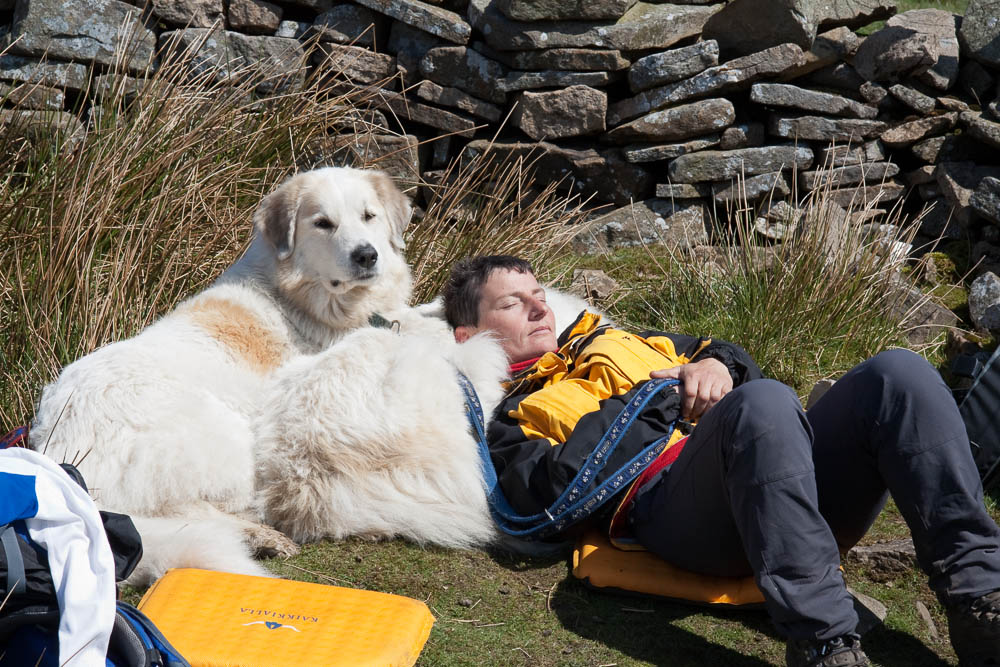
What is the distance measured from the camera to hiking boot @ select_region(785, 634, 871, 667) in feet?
6.96

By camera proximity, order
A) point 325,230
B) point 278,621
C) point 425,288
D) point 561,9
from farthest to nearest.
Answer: point 561,9, point 425,288, point 325,230, point 278,621

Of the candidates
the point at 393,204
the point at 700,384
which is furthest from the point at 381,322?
the point at 700,384

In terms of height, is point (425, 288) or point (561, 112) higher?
point (561, 112)

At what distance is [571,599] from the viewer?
2773 mm

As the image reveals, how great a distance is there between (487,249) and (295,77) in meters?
2.10

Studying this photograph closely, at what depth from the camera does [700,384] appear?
2.92 m

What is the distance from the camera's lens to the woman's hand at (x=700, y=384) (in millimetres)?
2910

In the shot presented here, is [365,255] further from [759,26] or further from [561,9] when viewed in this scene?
[759,26]

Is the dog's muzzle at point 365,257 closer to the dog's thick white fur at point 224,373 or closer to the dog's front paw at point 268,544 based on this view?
the dog's thick white fur at point 224,373

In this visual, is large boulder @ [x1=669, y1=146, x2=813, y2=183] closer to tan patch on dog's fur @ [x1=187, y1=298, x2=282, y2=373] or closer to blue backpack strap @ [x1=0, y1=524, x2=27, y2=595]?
tan patch on dog's fur @ [x1=187, y1=298, x2=282, y2=373]

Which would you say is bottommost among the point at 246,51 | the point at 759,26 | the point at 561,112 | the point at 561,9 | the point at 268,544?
the point at 268,544

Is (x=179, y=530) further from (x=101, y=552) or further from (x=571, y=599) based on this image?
(x=571, y=599)

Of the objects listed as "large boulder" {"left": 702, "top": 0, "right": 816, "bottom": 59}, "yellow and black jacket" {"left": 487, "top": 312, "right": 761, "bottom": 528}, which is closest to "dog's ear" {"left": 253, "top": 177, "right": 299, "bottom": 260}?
"yellow and black jacket" {"left": 487, "top": 312, "right": 761, "bottom": 528}

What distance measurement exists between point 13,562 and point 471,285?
2147 millimetres
